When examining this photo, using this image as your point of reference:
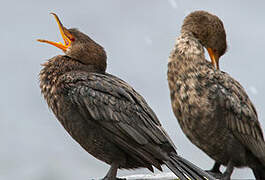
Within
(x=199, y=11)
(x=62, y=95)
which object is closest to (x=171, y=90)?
(x=199, y=11)

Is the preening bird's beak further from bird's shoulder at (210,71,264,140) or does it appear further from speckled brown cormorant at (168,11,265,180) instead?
bird's shoulder at (210,71,264,140)

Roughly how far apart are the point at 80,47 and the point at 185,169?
1097mm

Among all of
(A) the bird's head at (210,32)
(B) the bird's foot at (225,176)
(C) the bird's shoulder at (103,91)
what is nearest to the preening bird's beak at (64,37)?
(C) the bird's shoulder at (103,91)

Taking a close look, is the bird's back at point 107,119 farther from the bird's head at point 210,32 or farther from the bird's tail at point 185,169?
the bird's head at point 210,32

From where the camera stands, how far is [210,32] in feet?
12.6

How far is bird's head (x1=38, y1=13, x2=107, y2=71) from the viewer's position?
3.37 meters

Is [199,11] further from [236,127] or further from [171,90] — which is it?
[236,127]

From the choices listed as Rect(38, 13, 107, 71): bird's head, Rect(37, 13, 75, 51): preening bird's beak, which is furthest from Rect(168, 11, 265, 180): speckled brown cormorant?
Rect(37, 13, 75, 51): preening bird's beak

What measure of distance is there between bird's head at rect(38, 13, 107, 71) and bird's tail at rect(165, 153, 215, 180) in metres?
0.84

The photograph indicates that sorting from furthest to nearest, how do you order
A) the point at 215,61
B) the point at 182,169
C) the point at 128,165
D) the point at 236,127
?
1. the point at 215,61
2. the point at 236,127
3. the point at 128,165
4. the point at 182,169

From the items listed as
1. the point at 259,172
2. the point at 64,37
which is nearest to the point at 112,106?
the point at 64,37

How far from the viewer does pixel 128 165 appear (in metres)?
3.29

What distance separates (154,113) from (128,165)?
394 millimetres

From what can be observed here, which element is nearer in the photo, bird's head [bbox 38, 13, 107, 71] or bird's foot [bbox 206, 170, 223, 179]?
bird's head [bbox 38, 13, 107, 71]
